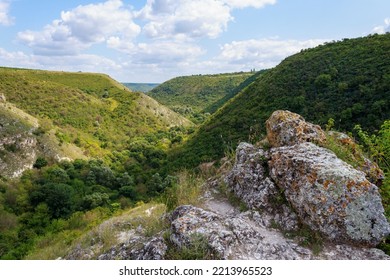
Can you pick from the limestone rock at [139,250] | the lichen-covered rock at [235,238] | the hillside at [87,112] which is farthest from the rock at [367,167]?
the hillside at [87,112]

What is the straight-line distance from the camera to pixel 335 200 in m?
6.25

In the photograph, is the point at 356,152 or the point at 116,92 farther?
the point at 116,92

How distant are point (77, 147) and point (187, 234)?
6659 centimetres

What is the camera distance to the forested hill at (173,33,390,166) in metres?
37.2

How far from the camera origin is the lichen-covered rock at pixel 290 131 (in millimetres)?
8477

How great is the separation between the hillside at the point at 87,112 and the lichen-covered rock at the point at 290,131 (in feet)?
197

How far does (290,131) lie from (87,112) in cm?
8798

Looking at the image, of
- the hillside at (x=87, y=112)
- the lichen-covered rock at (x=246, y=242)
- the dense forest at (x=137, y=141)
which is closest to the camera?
the lichen-covered rock at (x=246, y=242)

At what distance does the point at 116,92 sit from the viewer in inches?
4621

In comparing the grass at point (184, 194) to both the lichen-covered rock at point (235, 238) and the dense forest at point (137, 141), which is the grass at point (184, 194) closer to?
the lichen-covered rock at point (235, 238)

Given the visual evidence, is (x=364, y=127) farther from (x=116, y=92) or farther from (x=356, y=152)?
(x=116, y=92)

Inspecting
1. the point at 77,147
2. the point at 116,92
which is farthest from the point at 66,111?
the point at 116,92

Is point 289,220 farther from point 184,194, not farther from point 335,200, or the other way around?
point 184,194

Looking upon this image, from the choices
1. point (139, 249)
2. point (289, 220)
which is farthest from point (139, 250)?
point (289, 220)
